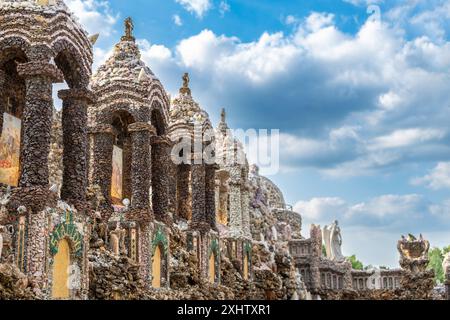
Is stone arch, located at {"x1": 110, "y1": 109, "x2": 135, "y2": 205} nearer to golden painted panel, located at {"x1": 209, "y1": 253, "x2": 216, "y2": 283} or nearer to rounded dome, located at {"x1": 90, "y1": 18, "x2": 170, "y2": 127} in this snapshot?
rounded dome, located at {"x1": 90, "y1": 18, "x2": 170, "y2": 127}

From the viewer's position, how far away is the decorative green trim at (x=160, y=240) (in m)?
22.4

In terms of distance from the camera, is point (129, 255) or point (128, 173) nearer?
point (129, 255)

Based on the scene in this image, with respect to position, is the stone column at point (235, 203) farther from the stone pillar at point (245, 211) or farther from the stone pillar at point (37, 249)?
the stone pillar at point (37, 249)

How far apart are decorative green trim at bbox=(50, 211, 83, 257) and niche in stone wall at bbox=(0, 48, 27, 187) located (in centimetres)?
256

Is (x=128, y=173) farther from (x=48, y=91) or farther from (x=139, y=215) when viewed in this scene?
(x=48, y=91)

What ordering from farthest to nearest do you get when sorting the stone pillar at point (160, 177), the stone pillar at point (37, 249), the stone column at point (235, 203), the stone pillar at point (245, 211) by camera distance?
the stone pillar at point (245, 211) → the stone column at point (235, 203) → the stone pillar at point (160, 177) → the stone pillar at point (37, 249)

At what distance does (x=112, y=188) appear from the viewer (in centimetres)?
2367

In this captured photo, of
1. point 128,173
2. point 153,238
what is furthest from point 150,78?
point 153,238

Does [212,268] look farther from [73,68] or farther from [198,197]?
[73,68]

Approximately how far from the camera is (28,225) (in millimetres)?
15367

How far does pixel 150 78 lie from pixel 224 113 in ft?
50.9

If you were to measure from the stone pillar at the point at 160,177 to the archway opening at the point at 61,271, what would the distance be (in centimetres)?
708

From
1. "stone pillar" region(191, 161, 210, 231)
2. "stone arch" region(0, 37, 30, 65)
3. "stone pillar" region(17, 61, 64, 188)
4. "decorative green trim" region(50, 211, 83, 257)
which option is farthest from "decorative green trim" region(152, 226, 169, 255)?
"stone arch" region(0, 37, 30, 65)

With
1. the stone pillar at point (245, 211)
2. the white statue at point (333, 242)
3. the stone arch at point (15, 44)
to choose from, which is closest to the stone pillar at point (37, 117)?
the stone arch at point (15, 44)
